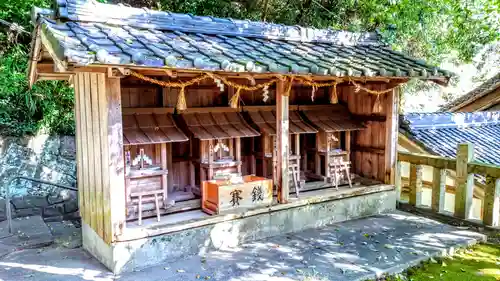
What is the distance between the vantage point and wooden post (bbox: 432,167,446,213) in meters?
7.12

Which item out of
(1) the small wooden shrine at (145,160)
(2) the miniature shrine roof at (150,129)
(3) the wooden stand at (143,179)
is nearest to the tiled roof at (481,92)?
(2) the miniature shrine roof at (150,129)

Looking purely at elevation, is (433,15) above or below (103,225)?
above

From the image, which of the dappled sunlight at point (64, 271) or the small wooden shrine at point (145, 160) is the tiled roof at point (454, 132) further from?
the dappled sunlight at point (64, 271)

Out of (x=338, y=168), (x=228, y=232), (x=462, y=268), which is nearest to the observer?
(x=462, y=268)

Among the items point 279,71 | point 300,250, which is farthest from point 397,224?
point 279,71

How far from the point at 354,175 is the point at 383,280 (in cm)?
344

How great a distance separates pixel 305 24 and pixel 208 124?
21.7ft

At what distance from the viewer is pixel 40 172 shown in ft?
28.9

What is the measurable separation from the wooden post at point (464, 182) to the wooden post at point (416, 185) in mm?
810

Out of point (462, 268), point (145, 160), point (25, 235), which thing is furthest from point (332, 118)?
point (25, 235)

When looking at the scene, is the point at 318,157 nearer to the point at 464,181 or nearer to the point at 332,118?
the point at 332,118

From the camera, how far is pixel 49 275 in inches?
191

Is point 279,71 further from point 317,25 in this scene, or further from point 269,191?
point 317,25

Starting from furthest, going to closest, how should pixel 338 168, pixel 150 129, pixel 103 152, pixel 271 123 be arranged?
pixel 338 168, pixel 271 123, pixel 150 129, pixel 103 152
